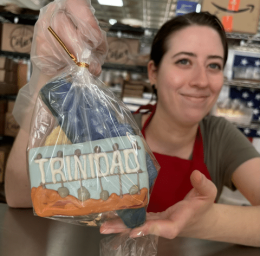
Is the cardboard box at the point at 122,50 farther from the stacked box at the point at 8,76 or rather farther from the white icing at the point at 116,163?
the white icing at the point at 116,163

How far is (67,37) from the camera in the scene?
1.72 ft

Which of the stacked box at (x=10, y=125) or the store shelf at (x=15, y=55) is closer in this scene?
the stacked box at (x=10, y=125)

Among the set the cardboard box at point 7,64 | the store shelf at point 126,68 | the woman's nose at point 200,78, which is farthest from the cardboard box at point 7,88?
the woman's nose at point 200,78

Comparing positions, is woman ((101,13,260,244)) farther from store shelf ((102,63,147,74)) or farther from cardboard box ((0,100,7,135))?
cardboard box ((0,100,7,135))

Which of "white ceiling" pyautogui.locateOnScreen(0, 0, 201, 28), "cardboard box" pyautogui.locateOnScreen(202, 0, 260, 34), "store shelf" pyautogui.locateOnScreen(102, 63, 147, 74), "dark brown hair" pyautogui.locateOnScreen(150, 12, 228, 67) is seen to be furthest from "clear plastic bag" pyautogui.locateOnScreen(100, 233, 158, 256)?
"white ceiling" pyautogui.locateOnScreen(0, 0, 201, 28)

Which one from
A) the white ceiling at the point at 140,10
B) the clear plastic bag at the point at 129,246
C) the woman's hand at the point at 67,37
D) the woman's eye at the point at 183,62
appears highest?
the white ceiling at the point at 140,10

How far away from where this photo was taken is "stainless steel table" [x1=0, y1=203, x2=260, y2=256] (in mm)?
548

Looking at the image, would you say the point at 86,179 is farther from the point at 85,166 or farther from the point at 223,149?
the point at 223,149

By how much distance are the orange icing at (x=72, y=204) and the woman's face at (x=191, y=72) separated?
591 millimetres

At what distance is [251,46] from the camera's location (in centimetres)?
247

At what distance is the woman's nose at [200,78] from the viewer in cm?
94

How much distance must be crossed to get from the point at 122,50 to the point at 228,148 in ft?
5.10

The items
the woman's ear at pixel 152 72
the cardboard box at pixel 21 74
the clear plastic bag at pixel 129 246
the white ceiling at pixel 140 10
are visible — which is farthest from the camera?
the white ceiling at pixel 140 10

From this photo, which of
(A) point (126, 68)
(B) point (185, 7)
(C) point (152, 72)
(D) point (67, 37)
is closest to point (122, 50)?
(A) point (126, 68)
